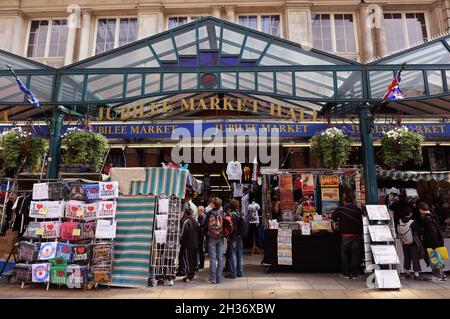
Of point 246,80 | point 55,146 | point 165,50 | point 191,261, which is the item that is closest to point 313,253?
point 191,261

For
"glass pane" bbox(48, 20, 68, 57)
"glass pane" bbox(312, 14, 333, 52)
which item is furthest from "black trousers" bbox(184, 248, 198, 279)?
"glass pane" bbox(48, 20, 68, 57)

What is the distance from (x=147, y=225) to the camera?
6.80 metres

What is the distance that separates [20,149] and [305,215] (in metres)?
7.50

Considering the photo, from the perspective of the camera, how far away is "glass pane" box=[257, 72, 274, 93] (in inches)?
316

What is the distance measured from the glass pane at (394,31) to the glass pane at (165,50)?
12.1 m

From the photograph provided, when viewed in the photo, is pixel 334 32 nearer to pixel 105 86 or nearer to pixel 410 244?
pixel 410 244

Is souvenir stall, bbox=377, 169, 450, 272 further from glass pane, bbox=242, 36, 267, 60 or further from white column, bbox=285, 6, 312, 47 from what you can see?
white column, bbox=285, 6, 312, 47

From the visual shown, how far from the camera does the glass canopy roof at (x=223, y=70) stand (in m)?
Answer: 7.59

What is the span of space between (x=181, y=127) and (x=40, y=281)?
6011 mm

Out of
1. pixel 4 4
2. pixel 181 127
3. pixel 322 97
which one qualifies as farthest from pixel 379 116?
pixel 4 4

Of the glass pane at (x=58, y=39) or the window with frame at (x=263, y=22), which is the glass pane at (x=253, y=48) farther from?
the glass pane at (x=58, y=39)

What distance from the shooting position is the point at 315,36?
50.9 ft

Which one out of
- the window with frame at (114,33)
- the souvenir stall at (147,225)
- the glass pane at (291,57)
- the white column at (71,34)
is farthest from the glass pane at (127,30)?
the souvenir stall at (147,225)
